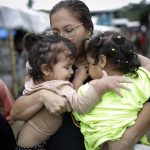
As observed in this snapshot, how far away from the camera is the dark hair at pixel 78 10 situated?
297 cm

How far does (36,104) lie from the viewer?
2.57 m

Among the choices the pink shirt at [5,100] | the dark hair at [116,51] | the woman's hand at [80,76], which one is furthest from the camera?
the pink shirt at [5,100]

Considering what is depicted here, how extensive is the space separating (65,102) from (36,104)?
0.65ft

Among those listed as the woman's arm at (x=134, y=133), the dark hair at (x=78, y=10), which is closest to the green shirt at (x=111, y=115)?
the woman's arm at (x=134, y=133)

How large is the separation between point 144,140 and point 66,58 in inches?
27.9

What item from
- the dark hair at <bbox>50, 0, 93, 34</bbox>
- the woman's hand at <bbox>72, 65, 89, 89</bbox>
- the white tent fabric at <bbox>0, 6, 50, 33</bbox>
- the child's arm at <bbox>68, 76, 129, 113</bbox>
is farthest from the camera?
the white tent fabric at <bbox>0, 6, 50, 33</bbox>

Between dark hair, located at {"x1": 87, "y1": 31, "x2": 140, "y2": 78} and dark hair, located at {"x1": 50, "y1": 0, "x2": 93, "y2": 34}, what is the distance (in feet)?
1.20

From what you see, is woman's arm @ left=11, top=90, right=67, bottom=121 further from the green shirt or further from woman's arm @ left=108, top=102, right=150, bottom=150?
woman's arm @ left=108, top=102, right=150, bottom=150

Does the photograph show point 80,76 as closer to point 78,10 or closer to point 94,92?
point 94,92

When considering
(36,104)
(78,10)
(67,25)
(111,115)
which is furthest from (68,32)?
(111,115)

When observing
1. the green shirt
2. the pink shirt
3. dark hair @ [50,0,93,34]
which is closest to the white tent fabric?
the pink shirt

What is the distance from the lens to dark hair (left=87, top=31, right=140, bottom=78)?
2561 millimetres

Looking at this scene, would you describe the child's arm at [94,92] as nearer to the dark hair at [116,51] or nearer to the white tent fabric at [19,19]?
the dark hair at [116,51]

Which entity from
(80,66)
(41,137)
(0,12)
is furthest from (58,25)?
(0,12)
